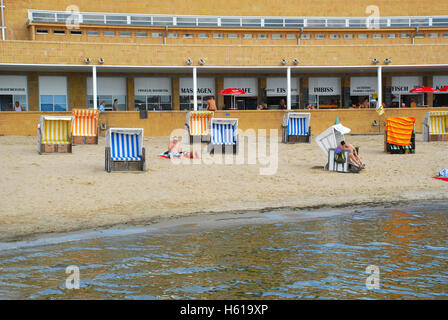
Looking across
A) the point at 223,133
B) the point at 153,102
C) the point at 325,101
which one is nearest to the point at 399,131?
the point at 223,133

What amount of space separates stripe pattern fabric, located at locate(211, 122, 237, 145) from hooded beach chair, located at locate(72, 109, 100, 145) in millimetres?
5508

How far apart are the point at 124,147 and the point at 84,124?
7.88 metres

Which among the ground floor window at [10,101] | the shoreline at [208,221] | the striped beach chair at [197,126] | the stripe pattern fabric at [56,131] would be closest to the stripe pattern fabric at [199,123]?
the striped beach chair at [197,126]

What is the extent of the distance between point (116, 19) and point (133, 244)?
31.8 meters

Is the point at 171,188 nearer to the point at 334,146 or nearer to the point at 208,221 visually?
the point at 208,221

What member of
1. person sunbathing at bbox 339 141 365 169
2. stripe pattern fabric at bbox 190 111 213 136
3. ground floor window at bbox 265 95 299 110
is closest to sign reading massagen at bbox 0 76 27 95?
ground floor window at bbox 265 95 299 110

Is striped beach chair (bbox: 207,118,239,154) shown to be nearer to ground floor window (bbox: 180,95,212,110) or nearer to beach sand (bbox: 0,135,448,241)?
beach sand (bbox: 0,135,448,241)

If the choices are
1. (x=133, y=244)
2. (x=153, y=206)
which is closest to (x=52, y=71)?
(x=153, y=206)

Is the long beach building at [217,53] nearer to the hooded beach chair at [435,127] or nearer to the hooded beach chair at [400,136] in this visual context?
the hooded beach chair at [435,127]

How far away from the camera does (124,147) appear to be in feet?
48.7

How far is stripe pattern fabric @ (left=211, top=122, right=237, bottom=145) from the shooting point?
61.7 feet

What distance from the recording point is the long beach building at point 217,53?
31.5 meters
